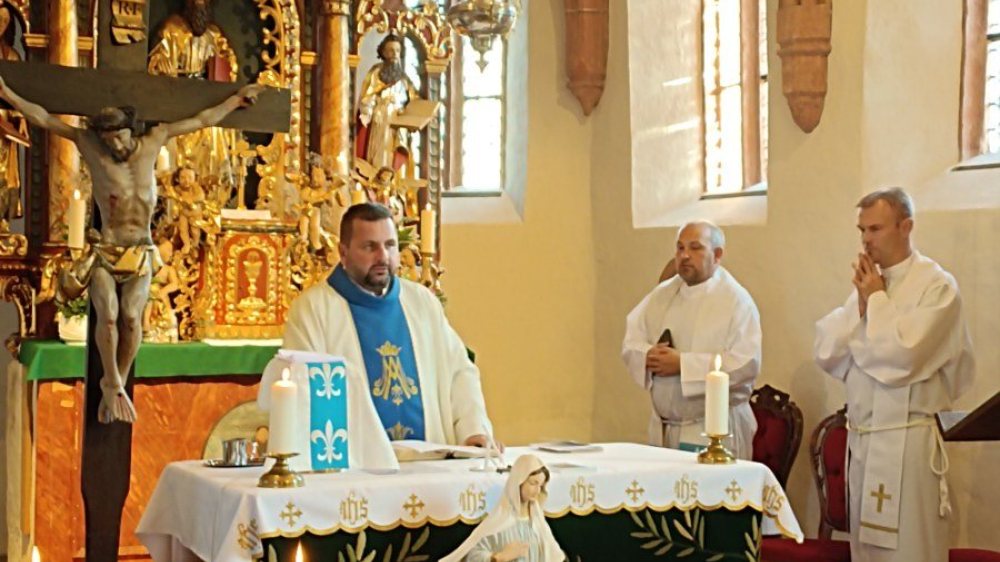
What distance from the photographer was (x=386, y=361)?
19.5 ft

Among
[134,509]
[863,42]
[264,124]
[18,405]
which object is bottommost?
[134,509]

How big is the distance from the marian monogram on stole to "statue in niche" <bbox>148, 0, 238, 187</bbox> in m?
3.61

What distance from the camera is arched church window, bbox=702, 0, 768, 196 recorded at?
1088 centimetres

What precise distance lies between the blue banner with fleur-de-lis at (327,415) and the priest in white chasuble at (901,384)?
3142 mm

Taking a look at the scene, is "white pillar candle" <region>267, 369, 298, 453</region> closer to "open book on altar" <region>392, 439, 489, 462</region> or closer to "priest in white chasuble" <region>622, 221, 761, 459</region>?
"open book on altar" <region>392, 439, 489, 462</region>

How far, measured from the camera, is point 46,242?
8734 mm

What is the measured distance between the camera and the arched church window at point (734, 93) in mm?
10875

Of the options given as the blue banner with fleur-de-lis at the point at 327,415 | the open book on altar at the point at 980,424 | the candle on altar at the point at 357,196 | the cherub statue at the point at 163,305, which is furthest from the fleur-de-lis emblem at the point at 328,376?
the candle on altar at the point at 357,196

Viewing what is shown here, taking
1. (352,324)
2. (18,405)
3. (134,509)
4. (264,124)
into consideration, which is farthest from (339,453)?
(18,405)

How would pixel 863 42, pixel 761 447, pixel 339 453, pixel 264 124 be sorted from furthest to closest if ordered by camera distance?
pixel 863 42 < pixel 761 447 < pixel 264 124 < pixel 339 453

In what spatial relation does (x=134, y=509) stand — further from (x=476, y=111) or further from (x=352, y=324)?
(x=476, y=111)

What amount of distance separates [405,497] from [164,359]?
3634 millimetres

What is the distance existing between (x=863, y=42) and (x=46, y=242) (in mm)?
4866

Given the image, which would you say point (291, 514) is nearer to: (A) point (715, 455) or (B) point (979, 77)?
(A) point (715, 455)
